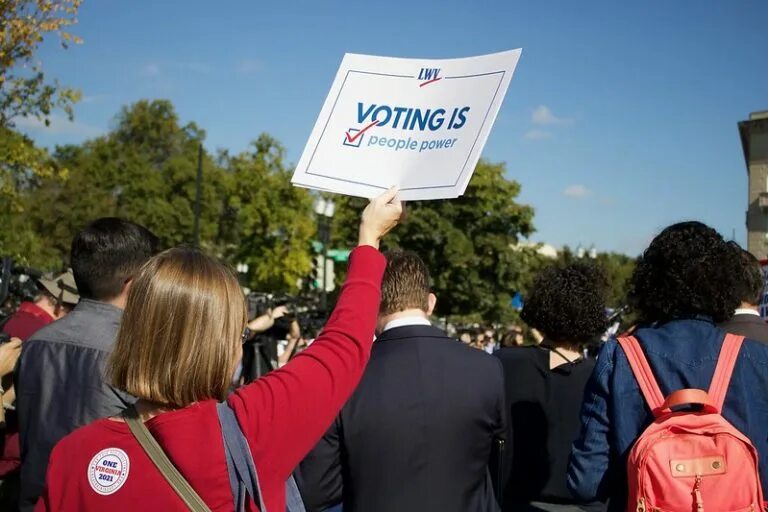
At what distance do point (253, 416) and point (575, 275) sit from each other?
9.25 ft

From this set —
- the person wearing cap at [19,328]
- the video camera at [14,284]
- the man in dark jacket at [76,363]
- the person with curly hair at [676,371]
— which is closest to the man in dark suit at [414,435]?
the person with curly hair at [676,371]

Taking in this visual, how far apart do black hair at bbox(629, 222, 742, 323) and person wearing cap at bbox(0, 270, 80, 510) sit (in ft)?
8.87

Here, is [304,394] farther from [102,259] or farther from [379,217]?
[102,259]

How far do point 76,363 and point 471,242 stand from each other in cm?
4119

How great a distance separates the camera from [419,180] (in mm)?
2408

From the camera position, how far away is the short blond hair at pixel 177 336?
174 cm

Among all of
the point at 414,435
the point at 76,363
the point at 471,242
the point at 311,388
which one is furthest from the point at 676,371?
the point at 471,242

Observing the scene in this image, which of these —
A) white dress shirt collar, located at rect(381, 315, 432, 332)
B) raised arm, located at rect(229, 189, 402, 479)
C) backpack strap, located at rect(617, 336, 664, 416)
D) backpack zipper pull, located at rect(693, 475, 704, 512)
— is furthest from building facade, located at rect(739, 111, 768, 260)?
raised arm, located at rect(229, 189, 402, 479)

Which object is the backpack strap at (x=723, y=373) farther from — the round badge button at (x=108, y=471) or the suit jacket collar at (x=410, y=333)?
the round badge button at (x=108, y=471)

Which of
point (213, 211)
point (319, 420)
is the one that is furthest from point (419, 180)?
point (213, 211)

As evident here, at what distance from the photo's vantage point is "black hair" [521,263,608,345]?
4059mm

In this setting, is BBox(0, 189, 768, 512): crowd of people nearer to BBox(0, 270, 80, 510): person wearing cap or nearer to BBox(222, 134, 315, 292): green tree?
BBox(0, 270, 80, 510): person wearing cap

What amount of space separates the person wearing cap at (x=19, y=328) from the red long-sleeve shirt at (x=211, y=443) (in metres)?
2.07

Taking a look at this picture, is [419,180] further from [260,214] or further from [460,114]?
[260,214]
